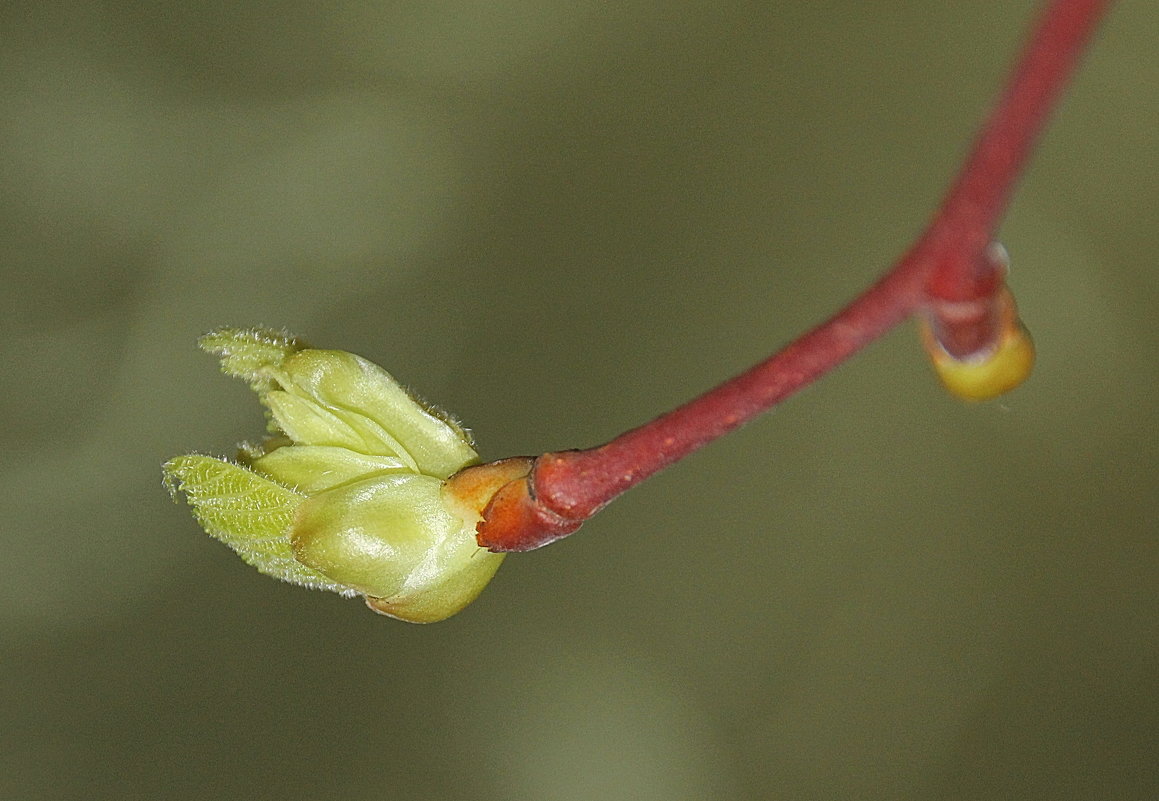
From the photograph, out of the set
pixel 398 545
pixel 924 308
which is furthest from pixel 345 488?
pixel 924 308

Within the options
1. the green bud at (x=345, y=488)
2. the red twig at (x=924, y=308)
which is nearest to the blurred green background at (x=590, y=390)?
the green bud at (x=345, y=488)

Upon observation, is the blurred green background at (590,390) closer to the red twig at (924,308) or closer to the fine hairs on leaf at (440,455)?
the fine hairs on leaf at (440,455)

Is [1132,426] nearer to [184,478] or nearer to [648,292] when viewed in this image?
[648,292]

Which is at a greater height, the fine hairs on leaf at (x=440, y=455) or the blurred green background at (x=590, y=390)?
the blurred green background at (x=590, y=390)

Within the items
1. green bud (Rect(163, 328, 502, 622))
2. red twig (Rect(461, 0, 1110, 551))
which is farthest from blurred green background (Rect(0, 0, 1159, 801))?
red twig (Rect(461, 0, 1110, 551))

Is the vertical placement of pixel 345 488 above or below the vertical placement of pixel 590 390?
below

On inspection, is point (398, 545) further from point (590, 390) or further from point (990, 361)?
point (590, 390)
